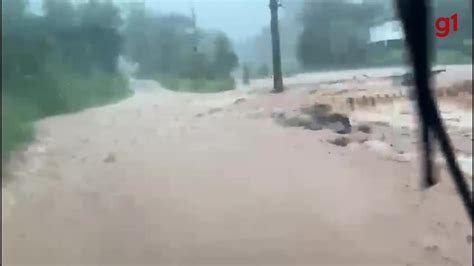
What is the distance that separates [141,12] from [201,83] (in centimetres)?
34

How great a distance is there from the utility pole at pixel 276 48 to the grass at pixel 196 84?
0.54 ft

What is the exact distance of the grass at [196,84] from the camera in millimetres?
2223

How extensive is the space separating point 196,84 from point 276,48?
317 millimetres

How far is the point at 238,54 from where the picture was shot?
222cm

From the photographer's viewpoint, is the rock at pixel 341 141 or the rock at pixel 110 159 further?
the rock at pixel 341 141

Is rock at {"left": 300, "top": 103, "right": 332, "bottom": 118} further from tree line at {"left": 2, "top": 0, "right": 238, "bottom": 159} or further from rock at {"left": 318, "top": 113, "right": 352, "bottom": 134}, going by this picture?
tree line at {"left": 2, "top": 0, "right": 238, "bottom": 159}

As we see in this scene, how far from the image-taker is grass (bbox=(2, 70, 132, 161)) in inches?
70.9

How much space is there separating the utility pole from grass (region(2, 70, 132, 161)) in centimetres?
52

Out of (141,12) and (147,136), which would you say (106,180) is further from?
(141,12)

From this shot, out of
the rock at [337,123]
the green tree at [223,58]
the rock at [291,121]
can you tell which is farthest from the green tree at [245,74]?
the rock at [337,123]

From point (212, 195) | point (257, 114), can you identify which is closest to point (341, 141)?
point (257, 114)

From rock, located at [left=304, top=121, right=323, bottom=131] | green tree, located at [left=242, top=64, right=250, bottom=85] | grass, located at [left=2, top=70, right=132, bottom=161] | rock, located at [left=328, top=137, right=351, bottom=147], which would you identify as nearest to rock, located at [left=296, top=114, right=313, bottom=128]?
rock, located at [left=304, top=121, right=323, bottom=131]

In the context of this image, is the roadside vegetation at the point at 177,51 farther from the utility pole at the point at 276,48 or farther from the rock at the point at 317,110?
the rock at the point at 317,110

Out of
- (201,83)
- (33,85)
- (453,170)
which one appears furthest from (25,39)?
(453,170)
